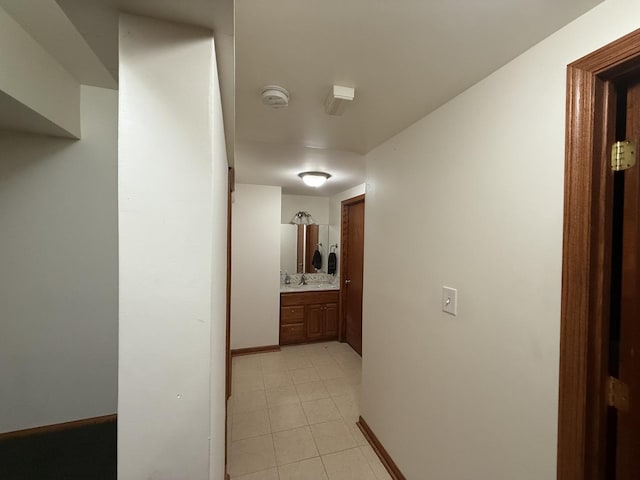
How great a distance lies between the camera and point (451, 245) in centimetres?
126

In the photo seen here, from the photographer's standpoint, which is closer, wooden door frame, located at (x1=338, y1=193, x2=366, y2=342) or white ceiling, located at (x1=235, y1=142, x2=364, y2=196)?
white ceiling, located at (x1=235, y1=142, x2=364, y2=196)

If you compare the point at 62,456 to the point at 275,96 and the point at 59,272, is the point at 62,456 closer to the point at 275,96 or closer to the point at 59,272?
the point at 59,272

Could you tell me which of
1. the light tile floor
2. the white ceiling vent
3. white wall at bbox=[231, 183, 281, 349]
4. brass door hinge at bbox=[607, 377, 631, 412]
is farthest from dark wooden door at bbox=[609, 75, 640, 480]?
white wall at bbox=[231, 183, 281, 349]

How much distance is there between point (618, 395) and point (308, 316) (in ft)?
10.4

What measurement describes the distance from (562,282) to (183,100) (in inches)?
47.6

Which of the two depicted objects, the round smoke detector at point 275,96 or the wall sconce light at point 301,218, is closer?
the round smoke detector at point 275,96

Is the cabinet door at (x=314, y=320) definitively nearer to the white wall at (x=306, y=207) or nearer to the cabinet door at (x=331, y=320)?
the cabinet door at (x=331, y=320)

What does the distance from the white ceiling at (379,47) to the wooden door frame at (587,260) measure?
0.26m

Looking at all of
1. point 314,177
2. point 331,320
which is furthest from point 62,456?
point 331,320

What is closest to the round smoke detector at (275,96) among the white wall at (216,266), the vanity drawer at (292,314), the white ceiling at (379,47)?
the white ceiling at (379,47)

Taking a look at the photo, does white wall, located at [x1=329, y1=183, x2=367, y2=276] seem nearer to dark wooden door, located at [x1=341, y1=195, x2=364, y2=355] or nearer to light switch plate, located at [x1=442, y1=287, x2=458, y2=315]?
dark wooden door, located at [x1=341, y1=195, x2=364, y2=355]

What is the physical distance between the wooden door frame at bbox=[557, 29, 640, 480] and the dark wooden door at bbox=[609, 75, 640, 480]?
0.15ft

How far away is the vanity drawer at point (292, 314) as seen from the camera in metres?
3.59

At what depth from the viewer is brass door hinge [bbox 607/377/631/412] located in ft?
2.52
